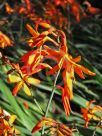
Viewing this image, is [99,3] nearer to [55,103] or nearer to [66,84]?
[55,103]

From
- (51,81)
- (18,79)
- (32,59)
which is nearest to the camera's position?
(32,59)

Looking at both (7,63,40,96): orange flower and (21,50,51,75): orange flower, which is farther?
(7,63,40,96): orange flower

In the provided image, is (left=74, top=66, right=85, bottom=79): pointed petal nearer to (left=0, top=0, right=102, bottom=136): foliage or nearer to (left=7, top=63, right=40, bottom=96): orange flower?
(left=0, top=0, right=102, bottom=136): foliage

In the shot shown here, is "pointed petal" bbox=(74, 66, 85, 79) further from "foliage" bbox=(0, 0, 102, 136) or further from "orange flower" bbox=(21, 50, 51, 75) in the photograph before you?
"orange flower" bbox=(21, 50, 51, 75)

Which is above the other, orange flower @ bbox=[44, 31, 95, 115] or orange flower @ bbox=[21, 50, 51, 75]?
orange flower @ bbox=[21, 50, 51, 75]

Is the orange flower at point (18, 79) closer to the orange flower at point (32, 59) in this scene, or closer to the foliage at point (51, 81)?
the foliage at point (51, 81)

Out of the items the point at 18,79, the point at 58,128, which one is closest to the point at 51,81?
the point at 18,79

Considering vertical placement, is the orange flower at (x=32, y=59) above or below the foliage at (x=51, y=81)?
above

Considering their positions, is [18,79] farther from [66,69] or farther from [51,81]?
[51,81]

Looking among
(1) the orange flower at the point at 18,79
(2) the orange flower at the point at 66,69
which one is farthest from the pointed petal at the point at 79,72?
(1) the orange flower at the point at 18,79

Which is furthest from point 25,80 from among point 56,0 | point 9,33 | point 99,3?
point 99,3

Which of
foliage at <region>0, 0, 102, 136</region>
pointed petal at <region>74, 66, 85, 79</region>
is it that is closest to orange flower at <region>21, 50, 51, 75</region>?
foliage at <region>0, 0, 102, 136</region>

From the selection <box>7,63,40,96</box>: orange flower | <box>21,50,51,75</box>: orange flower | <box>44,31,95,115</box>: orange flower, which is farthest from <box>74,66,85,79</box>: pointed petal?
<box>7,63,40,96</box>: orange flower
